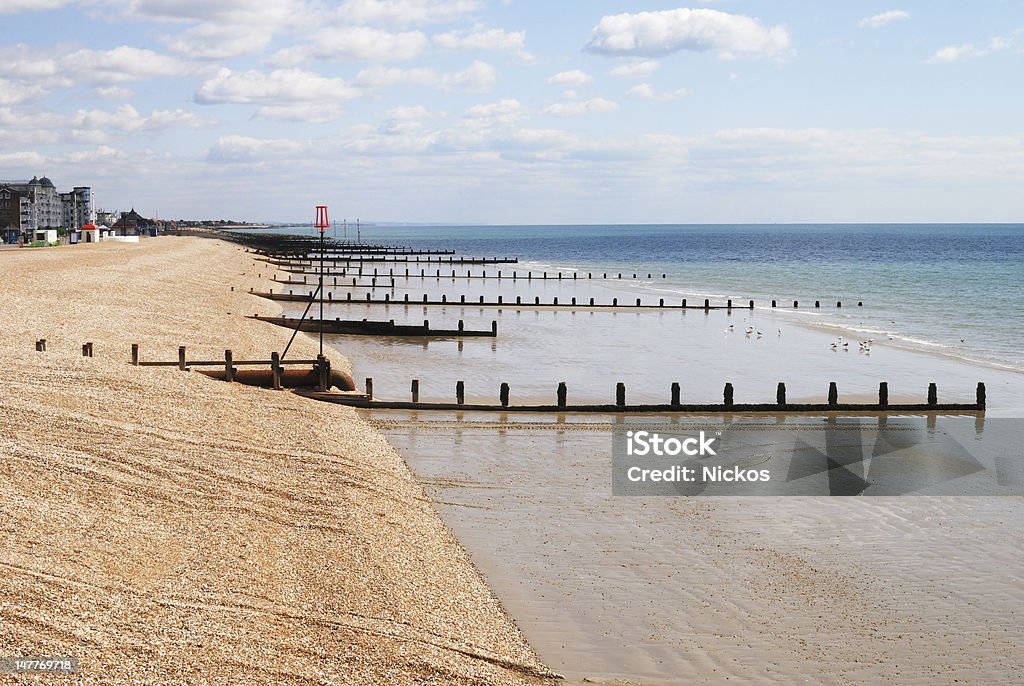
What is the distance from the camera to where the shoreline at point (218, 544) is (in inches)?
432

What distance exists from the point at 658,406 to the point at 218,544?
16.4m

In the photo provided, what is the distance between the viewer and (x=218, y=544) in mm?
14312

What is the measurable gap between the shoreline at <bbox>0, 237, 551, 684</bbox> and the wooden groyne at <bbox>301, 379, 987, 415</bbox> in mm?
1712

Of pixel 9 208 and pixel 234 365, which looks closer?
pixel 234 365

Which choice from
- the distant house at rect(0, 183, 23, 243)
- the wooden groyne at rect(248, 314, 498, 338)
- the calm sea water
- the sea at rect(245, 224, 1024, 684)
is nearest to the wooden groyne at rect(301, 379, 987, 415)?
the sea at rect(245, 224, 1024, 684)

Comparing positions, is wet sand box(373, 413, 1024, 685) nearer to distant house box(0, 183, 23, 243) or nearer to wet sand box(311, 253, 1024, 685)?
wet sand box(311, 253, 1024, 685)

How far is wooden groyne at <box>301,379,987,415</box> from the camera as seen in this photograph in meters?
27.5

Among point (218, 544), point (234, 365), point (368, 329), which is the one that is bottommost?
point (218, 544)

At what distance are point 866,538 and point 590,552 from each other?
4.90 metres

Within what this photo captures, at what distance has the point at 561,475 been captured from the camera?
21391 millimetres

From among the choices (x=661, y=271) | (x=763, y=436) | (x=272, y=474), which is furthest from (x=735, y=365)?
(x=661, y=271)

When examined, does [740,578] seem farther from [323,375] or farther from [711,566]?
[323,375]

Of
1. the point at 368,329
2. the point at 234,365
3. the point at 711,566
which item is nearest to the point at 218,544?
the point at 711,566

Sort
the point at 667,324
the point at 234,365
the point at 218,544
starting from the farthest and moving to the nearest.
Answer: the point at 667,324
the point at 234,365
the point at 218,544
